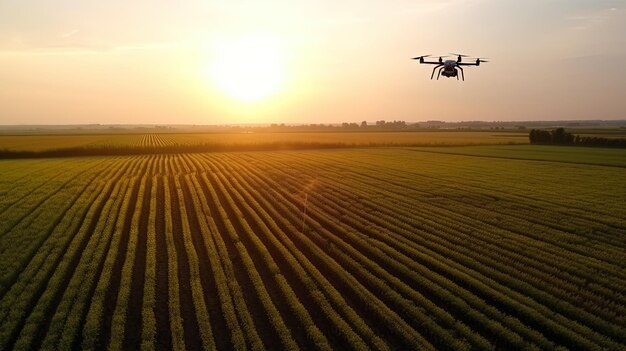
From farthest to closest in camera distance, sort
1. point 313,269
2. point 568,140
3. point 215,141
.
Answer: point 215,141 < point 568,140 < point 313,269

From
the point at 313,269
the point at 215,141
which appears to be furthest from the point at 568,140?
the point at 313,269

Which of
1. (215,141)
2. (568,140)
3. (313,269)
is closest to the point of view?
(313,269)

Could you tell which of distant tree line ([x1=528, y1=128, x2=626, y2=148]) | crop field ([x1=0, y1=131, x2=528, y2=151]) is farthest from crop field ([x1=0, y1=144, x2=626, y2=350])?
distant tree line ([x1=528, y1=128, x2=626, y2=148])

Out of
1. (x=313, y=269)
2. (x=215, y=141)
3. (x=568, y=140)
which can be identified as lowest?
(x=313, y=269)

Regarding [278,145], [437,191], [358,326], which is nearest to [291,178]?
[437,191]

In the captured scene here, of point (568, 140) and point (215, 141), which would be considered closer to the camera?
point (568, 140)

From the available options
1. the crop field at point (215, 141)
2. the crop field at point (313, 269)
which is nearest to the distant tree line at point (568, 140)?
the crop field at point (215, 141)

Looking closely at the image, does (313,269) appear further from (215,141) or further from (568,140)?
(215,141)

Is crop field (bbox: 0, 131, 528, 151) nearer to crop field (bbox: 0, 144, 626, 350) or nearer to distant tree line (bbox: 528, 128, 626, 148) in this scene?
distant tree line (bbox: 528, 128, 626, 148)
